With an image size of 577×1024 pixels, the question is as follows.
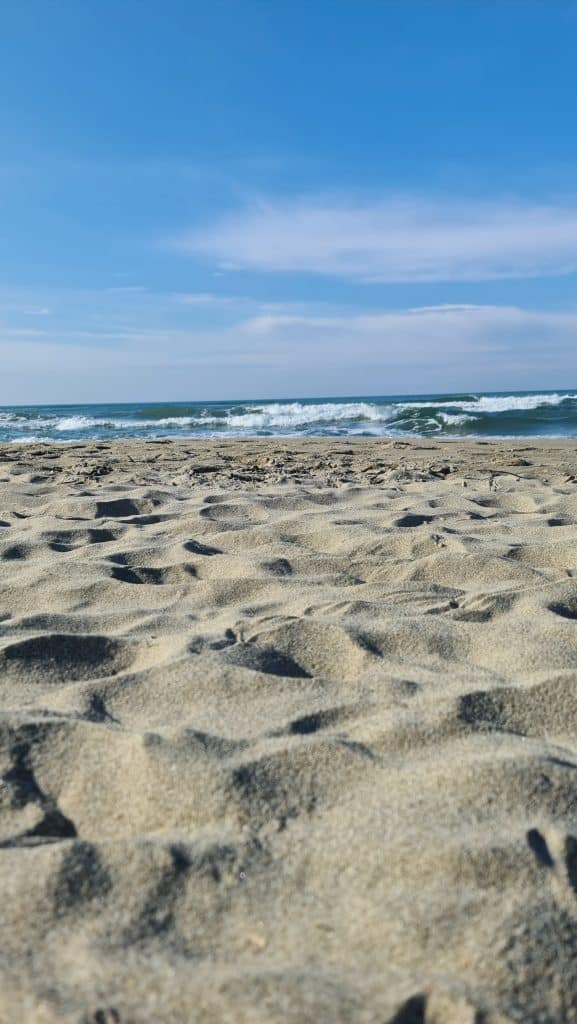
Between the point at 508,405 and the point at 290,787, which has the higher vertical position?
the point at 508,405

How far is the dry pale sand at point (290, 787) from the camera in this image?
927 mm

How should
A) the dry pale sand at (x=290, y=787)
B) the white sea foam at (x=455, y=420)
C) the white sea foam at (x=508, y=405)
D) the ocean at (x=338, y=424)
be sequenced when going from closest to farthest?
the dry pale sand at (x=290, y=787) → the ocean at (x=338, y=424) → the white sea foam at (x=455, y=420) → the white sea foam at (x=508, y=405)

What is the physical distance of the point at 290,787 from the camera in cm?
130

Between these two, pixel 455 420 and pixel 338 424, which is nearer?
pixel 455 420

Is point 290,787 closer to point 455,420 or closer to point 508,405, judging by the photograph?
point 455,420

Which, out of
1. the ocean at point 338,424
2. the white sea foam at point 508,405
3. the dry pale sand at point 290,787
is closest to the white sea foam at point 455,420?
the ocean at point 338,424

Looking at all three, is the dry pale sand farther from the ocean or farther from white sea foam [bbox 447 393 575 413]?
white sea foam [bbox 447 393 575 413]

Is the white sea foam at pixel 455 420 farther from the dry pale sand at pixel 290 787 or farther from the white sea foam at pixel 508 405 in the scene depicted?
the dry pale sand at pixel 290 787

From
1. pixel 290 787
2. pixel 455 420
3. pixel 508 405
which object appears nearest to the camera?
pixel 290 787

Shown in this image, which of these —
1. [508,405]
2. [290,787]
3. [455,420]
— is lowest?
[290,787]

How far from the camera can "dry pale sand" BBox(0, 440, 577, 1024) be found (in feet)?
3.04

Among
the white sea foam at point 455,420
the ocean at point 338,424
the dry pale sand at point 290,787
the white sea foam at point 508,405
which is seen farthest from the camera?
the white sea foam at point 508,405

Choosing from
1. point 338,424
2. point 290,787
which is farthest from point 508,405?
point 290,787

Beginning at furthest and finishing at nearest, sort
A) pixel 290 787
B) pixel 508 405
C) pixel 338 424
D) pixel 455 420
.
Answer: pixel 508 405 → pixel 338 424 → pixel 455 420 → pixel 290 787
